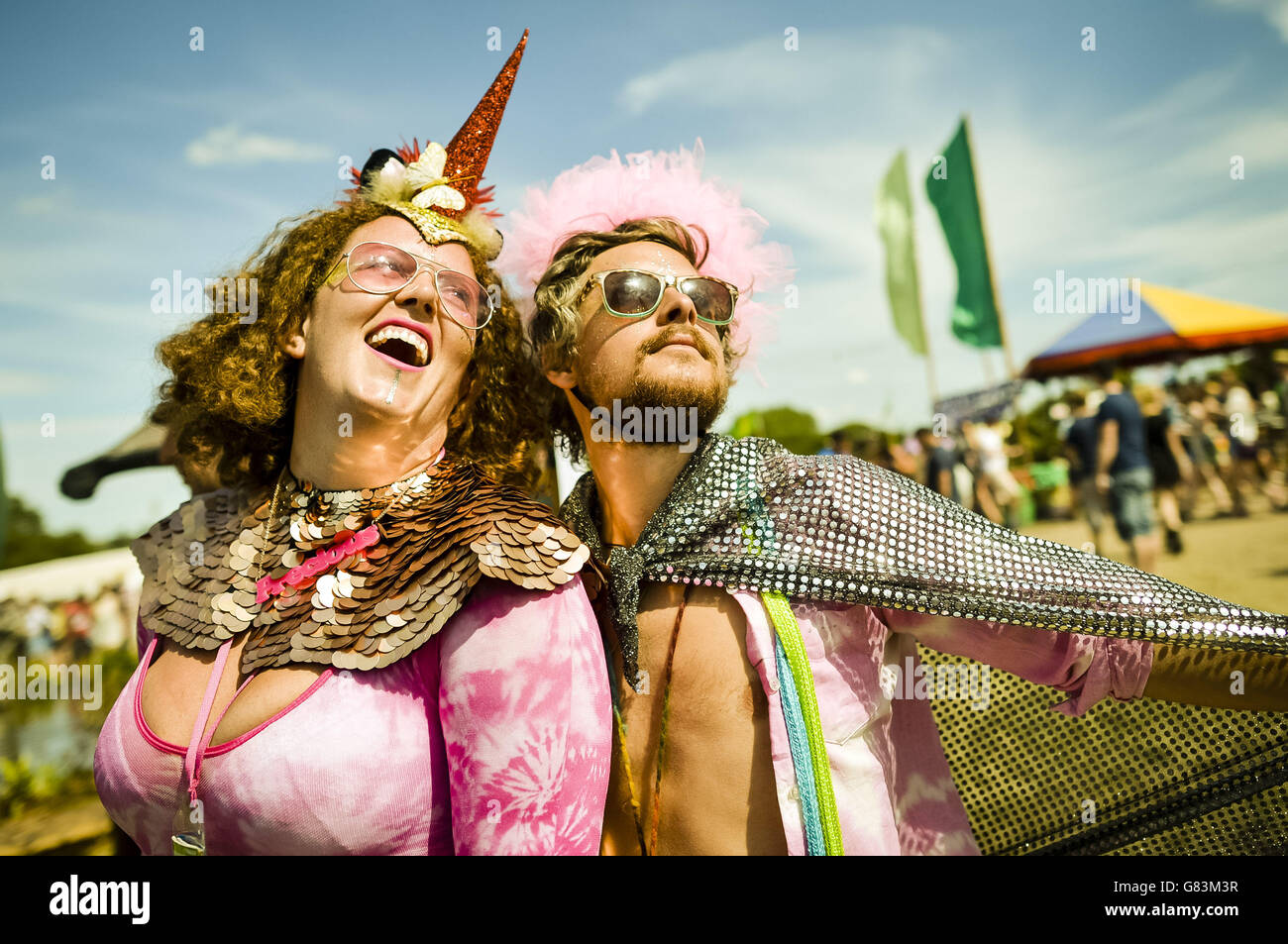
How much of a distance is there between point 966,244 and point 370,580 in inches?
388

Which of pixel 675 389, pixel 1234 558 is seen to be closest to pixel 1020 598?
pixel 675 389

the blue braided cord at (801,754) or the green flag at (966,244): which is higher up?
the green flag at (966,244)

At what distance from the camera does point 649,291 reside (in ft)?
7.35

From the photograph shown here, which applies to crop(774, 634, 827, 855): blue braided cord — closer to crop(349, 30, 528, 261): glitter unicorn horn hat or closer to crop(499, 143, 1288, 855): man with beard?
crop(499, 143, 1288, 855): man with beard

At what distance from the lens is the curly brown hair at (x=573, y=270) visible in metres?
2.34

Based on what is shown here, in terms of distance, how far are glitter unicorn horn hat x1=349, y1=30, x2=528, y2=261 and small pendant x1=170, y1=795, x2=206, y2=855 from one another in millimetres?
1338

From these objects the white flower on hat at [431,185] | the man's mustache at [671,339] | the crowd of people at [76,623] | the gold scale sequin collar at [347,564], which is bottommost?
the crowd of people at [76,623]

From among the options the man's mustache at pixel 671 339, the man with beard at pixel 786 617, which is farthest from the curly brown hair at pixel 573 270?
the man's mustache at pixel 671 339

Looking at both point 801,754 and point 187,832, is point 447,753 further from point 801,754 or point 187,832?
point 801,754

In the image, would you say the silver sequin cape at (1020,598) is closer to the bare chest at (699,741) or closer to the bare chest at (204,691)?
the bare chest at (699,741)

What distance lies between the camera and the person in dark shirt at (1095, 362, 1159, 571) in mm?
7051

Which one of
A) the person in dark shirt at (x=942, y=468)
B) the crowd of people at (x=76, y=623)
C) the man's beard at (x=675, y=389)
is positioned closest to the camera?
the man's beard at (x=675, y=389)

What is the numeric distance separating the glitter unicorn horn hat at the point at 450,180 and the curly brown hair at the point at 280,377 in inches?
2.4

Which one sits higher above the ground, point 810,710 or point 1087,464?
point 1087,464
